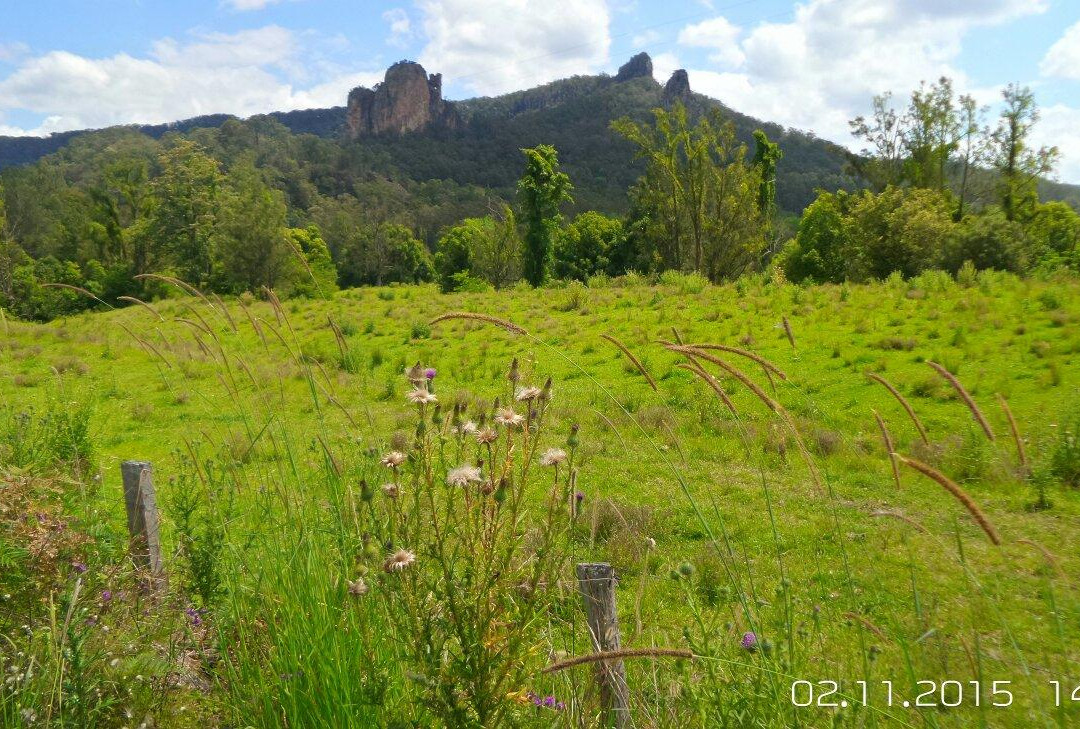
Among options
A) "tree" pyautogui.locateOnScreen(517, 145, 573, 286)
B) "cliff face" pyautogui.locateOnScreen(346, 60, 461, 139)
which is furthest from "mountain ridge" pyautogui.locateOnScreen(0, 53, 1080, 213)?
"tree" pyautogui.locateOnScreen(517, 145, 573, 286)

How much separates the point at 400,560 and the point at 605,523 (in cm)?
454

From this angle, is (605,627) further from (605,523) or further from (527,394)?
(605,523)

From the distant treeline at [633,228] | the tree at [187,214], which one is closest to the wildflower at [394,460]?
the distant treeline at [633,228]

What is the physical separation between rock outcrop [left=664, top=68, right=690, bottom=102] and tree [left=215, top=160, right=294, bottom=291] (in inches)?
4052

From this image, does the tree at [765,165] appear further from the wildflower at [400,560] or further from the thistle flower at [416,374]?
the wildflower at [400,560]

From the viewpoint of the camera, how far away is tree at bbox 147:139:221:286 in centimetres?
4022

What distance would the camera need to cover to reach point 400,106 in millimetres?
131875

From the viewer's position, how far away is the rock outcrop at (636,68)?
141 meters

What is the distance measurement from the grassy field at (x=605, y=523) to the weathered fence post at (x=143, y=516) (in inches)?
5.8

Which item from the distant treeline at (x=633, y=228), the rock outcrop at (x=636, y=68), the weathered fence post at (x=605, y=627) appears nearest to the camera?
the weathered fence post at (x=605, y=627)

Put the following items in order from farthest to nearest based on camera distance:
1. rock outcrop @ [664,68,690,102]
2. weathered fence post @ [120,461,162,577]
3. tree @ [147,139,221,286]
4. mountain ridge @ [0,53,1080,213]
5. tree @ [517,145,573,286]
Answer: rock outcrop @ [664,68,690,102]
mountain ridge @ [0,53,1080,213]
tree @ [147,139,221,286]
tree @ [517,145,573,286]
weathered fence post @ [120,461,162,577]

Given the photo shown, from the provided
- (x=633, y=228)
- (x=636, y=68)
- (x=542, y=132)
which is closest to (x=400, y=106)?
(x=542, y=132)

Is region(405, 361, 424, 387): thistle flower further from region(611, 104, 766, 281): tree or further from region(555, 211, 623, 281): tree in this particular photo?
region(555, 211, 623, 281): tree

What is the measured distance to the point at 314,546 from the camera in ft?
7.32
